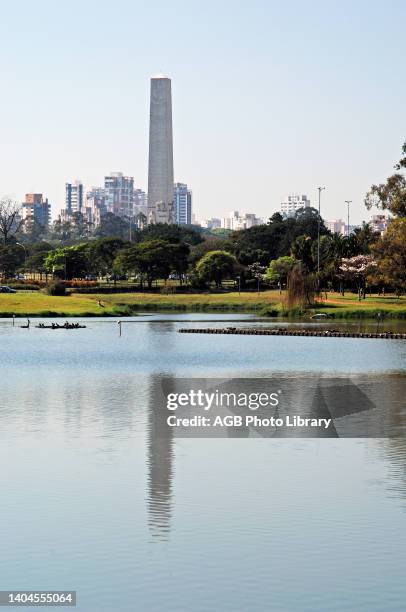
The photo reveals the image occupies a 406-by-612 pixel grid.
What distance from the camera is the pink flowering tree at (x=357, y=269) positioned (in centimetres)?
18250

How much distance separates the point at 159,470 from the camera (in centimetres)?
3759

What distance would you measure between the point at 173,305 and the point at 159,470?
15593 cm

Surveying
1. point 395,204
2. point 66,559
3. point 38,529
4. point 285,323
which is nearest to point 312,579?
point 66,559

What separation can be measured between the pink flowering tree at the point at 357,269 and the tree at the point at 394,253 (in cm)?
3247

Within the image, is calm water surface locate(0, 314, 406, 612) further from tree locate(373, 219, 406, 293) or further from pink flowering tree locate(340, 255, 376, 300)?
pink flowering tree locate(340, 255, 376, 300)

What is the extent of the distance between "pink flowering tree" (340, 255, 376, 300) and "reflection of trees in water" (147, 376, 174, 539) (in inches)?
5075

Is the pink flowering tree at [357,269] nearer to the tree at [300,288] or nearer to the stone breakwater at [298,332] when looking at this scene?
the tree at [300,288]

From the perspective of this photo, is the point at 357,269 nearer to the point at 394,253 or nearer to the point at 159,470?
the point at 394,253

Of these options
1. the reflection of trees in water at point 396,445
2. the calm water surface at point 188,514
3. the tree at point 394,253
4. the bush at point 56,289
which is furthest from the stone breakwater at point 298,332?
the bush at point 56,289

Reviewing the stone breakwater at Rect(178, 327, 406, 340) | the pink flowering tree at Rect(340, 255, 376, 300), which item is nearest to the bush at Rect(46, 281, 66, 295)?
the pink flowering tree at Rect(340, 255, 376, 300)

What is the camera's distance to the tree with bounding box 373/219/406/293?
14238 centimetres

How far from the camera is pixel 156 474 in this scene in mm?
36781

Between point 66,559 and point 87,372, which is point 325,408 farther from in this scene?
point 66,559

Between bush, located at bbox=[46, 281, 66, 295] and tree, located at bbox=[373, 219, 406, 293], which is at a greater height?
tree, located at bbox=[373, 219, 406, 293]
